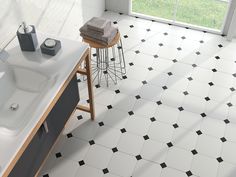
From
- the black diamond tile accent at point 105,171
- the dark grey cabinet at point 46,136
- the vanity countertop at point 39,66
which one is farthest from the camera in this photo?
the black diamond tile accent at point 105,171

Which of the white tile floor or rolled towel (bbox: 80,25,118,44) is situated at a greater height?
rolled towel (bbox: 80,25,118,44)

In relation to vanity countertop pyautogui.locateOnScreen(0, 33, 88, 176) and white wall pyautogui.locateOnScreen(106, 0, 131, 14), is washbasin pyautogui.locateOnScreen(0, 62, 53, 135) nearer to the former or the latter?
vanity countertop pyautogui.locateOnScreen(0, 33, 88, 176)

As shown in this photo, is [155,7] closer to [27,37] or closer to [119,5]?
[119,5]

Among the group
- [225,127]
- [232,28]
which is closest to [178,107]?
[225,127]

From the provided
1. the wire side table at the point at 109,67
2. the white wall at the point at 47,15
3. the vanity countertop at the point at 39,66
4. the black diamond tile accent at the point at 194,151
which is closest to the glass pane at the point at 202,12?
the wire side table at the point at 109,67

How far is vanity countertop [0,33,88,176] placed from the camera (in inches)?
108

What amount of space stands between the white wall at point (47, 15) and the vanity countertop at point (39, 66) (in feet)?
0.66

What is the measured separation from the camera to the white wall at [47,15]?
11.0 feet

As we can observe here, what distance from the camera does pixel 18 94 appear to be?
3.23m

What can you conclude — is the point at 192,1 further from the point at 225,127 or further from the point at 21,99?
the point at 21,99

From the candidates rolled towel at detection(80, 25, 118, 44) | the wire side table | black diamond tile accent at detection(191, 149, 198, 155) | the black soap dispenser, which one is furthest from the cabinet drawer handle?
black diamond tile accent at detection(191, 149, 198, 155)

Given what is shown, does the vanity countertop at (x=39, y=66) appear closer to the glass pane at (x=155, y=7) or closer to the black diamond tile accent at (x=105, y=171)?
the black diamond tile accent at (x=105, y=171)

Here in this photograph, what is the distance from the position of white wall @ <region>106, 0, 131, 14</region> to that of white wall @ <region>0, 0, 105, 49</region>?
1.86 feet

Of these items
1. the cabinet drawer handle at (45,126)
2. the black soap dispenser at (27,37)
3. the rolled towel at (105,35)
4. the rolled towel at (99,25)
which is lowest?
the cabinet drawer handle at (45,126)
